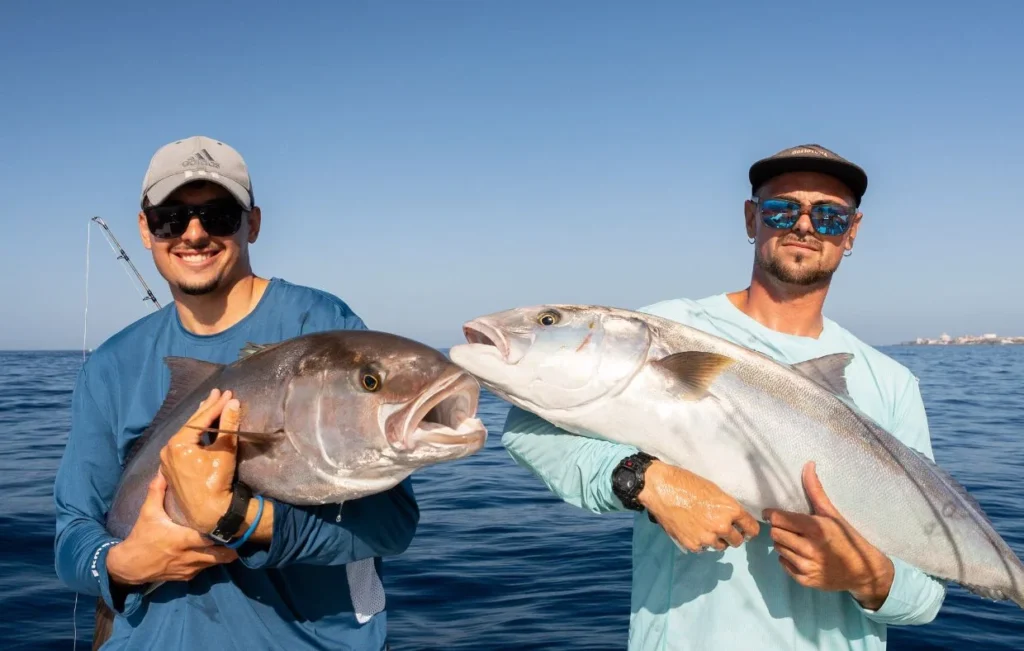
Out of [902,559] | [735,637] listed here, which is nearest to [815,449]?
[902,559]

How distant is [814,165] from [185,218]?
2.89 metres

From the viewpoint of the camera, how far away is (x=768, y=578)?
3.19m

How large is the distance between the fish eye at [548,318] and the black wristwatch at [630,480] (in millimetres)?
633

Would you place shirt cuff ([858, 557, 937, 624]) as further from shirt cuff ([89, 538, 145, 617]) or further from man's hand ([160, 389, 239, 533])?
shirt cuff ([89, 538, 145, 617])

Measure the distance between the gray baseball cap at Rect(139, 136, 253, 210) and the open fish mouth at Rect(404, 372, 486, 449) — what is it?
1.41 meters

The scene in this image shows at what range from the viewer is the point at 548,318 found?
3.14 meters

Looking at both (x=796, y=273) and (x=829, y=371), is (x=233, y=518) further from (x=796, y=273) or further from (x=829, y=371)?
(x=796, y=273)

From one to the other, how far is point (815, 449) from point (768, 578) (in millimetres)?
595

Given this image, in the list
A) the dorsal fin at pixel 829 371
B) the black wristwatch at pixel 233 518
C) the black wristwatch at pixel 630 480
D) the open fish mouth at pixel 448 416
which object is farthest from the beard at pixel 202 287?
the dorsal fin at pixel 829 371

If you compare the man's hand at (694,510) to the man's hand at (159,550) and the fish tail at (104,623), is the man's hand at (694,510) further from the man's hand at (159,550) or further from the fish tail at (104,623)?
the fish tail at (104,623)

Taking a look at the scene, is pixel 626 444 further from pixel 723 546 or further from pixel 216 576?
pixel 216 576

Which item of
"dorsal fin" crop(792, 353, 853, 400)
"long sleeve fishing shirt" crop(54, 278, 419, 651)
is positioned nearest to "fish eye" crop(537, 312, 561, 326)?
"long sleeve fishing shirt" crop(54, 278, 419, 651)

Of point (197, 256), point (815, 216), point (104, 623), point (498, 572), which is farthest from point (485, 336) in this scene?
point (498, 572)

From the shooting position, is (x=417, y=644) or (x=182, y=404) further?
(x=417, y=644)
